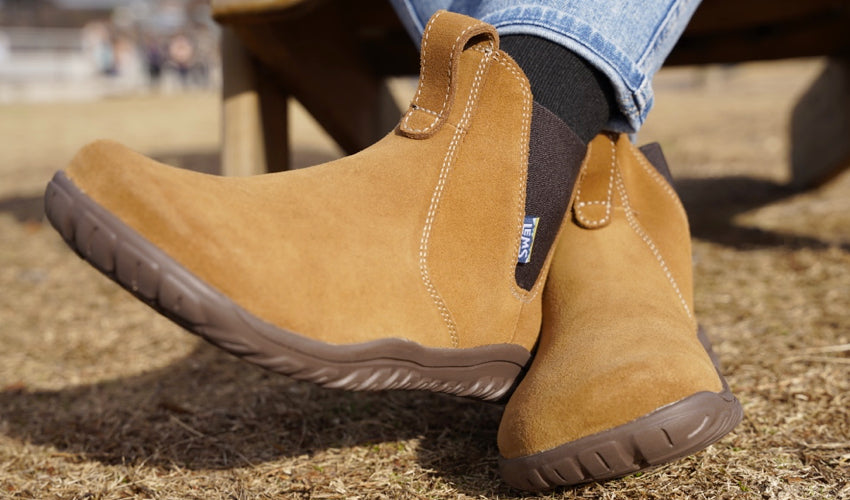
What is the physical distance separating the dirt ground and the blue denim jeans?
508mm

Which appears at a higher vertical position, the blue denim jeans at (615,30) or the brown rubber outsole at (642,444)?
the blue denim jeans at (615,30)

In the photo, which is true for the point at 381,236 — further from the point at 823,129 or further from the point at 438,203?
the point at 823,129

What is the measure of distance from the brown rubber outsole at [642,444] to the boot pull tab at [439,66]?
1.33 feet

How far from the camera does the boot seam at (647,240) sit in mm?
1108

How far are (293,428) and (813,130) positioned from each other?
8.02ft

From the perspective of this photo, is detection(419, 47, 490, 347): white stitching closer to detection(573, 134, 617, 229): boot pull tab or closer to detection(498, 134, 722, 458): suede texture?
detection(498, 134, 722, 458): suede texture

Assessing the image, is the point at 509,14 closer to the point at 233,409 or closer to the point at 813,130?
the point at 233,409

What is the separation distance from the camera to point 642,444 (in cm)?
81

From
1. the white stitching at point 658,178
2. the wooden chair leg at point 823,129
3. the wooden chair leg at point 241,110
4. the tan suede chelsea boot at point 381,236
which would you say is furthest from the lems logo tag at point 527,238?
the wooden chair leg at point 823,129

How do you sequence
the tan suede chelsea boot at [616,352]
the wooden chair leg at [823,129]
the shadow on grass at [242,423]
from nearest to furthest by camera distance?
the tan suede chelsea boot at [616,352] < the shadow on grass at [242,423] < the wooden chair leg at [823,129]

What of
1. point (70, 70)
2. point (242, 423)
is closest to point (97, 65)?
point (70, 70)

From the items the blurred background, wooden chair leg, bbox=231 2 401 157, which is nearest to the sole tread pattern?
wooden chair leg, bbox=231 2 401 157

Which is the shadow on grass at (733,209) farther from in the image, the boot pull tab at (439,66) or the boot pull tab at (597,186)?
the boot pull tab at (439,66)

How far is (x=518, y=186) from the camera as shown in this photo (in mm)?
967
